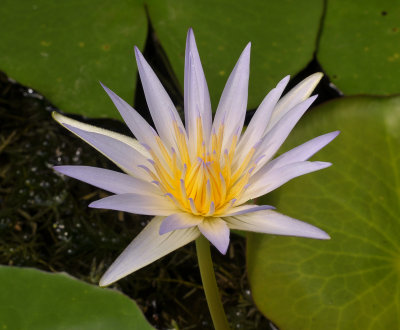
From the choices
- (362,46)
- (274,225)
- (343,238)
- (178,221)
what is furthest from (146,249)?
(362,46)

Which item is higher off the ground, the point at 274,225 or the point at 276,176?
the point at 276,176

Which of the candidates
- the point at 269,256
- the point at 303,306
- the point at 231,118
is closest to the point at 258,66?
the point at 231,118

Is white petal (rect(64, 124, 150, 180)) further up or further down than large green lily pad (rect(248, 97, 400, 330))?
further up

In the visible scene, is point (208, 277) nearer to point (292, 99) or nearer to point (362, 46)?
point (292, 99)

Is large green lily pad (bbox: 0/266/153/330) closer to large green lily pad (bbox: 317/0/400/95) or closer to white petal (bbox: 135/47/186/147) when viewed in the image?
white petal (bbox: 135/47/186/147)

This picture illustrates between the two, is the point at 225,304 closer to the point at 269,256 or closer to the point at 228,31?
the point at 269,256

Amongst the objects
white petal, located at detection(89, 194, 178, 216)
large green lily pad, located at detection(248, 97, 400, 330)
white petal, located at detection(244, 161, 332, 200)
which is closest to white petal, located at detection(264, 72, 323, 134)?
white petal, located at detection(244, 161, 332, 200)
